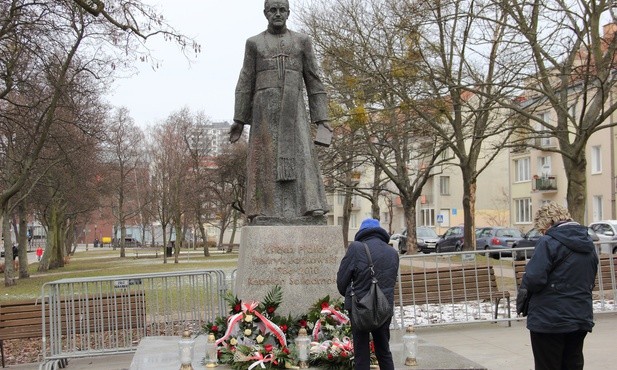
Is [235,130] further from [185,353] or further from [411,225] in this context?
[411,225]

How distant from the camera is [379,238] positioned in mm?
6621

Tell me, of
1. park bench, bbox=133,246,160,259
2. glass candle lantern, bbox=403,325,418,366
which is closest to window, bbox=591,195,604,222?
park bench, bbox=133,246,160,259

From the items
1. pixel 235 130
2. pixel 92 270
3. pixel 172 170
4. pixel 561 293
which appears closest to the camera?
pixel 561 293

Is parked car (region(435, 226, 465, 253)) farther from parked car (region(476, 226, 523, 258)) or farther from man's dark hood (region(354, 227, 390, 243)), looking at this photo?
man's dark hood (region(354, 227, 390, 243))

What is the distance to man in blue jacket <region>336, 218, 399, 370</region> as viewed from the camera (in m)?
6.39

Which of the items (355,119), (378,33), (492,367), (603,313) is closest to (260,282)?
(492,367)

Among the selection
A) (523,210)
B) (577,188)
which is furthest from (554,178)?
(577,188)

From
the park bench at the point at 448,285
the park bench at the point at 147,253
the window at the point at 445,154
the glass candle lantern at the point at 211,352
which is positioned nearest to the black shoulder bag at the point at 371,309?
the glass candle lantern at the point at 211,352

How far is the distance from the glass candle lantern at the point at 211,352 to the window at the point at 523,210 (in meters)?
52.9

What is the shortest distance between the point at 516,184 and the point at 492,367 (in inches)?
2044

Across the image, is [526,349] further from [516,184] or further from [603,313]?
[516,184]

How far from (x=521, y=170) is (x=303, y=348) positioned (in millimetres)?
54534

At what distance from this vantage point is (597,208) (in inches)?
1847

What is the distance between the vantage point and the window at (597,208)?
46.7 metres
